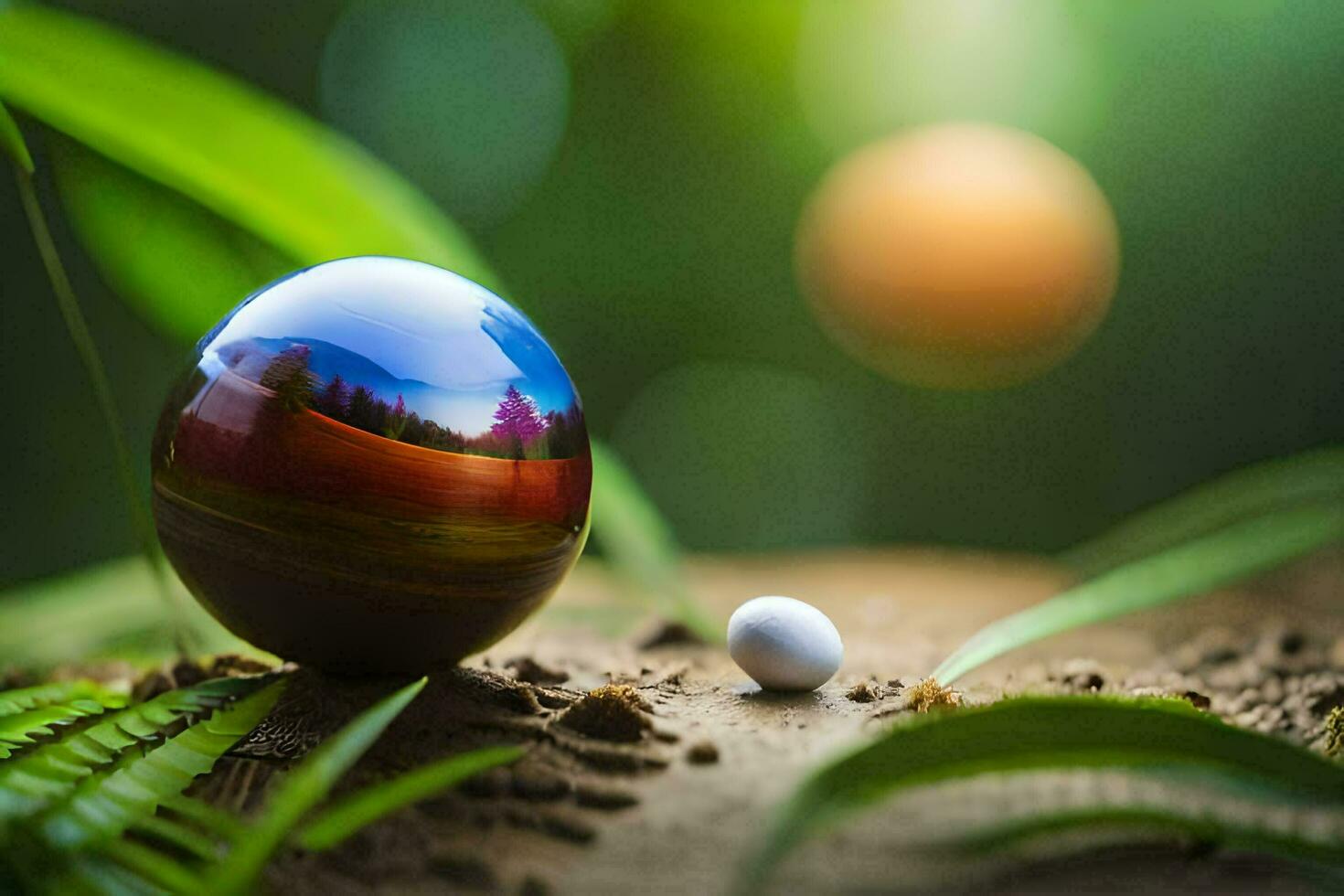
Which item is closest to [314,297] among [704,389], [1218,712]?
[1218,712]

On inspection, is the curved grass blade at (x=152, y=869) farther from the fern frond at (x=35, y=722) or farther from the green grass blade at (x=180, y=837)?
the fern frond at (x=35, y=722)

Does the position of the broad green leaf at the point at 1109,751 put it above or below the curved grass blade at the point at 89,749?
above

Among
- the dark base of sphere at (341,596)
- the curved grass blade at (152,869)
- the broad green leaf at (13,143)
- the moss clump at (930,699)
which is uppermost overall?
the broad green leaf at (13,143)

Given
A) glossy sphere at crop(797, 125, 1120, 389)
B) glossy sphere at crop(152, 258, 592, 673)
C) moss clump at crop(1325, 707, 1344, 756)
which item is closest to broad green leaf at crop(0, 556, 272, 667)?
glossy sphere at crop(152, 258, 592, 673)

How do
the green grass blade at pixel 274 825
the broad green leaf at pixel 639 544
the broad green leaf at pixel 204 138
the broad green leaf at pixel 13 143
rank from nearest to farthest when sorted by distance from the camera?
the green grass blade at pixel 274 825, the broad green leaf at pixel 13 143, the broad green leaf at pixel 204 138, the broad green leaf at pixel 639 544

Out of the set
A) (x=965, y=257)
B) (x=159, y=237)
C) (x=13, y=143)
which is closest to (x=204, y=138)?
(x=159, y=237)

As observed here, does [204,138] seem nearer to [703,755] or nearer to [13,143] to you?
[13,143]

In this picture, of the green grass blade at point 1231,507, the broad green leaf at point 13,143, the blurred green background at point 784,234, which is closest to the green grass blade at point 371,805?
the broad green leaf at point 13,143
